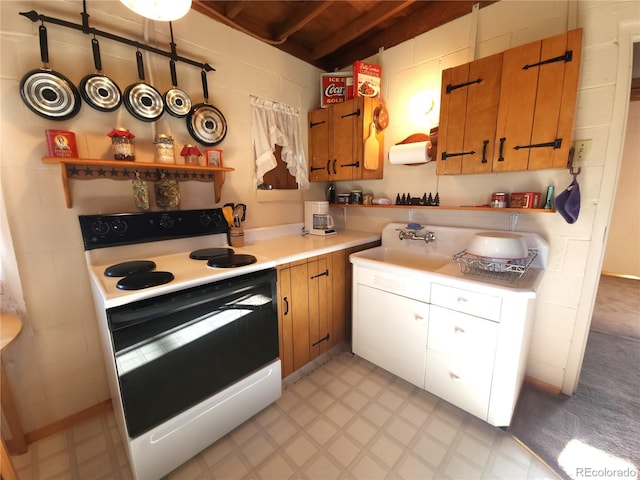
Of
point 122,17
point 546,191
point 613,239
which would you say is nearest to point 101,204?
point 122,17

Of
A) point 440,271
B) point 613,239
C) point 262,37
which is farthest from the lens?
point 613,239

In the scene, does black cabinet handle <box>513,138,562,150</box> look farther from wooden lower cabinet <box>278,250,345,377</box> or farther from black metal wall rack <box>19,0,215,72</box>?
black metal wall rack <box>19,0,215,72</box>

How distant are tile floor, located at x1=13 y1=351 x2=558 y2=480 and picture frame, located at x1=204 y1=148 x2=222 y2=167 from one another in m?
1.59

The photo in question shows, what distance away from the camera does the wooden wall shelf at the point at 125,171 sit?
1.28 metres

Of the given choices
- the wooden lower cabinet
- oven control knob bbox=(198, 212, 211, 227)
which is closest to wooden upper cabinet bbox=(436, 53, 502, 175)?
the wooden lower cabinet

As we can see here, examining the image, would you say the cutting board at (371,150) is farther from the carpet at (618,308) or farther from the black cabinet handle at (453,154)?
the carpet at (618,308)

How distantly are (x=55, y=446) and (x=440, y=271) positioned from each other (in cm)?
231

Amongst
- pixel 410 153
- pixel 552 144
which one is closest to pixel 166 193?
pixel 410 153

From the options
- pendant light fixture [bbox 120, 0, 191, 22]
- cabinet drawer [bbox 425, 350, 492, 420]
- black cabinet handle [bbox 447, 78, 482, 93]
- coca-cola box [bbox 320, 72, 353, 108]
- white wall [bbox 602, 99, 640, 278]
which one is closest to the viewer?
pendant light fixture [bbox 120, 0, 191, 22]

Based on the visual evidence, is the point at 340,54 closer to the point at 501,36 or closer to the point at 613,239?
the point at 501,36

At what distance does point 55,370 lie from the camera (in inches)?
56.7

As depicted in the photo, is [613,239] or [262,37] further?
[613,239]

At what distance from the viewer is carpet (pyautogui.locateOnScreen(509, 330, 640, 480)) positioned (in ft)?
4.13

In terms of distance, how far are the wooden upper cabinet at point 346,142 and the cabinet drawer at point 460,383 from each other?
146 centimetres
